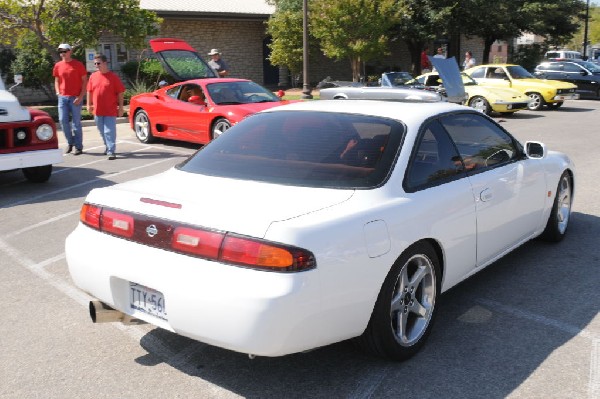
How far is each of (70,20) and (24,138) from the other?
10.3 metres

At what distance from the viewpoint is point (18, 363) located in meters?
3.69

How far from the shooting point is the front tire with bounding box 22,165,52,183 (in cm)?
895

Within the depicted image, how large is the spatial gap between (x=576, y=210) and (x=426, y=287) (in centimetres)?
398

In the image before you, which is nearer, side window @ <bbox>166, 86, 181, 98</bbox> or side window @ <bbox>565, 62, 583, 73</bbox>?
side window @ <bbox>166, 86, 181, 98</bbox>

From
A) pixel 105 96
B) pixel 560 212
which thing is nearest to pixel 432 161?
pixel 560 212

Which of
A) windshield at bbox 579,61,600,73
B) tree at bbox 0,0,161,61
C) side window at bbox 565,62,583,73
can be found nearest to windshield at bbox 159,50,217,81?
tree at bbox 0,0,161,61

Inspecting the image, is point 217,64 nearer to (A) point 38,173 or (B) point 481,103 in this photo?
(B) point 481,103

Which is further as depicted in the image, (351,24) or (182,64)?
(351,24)

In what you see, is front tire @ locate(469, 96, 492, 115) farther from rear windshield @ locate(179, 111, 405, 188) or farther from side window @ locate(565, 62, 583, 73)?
rear windshield @ locate(179, 111, 405, 188)

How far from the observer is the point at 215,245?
3.05 metres

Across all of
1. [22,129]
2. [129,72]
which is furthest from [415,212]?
[129,72]

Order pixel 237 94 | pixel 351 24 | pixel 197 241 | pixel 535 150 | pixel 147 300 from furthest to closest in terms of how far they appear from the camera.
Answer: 1. pixel 351 24
2. pixel 237 94
3. pixel 535 150
4. pixel 147 300
5. pixel 197 241

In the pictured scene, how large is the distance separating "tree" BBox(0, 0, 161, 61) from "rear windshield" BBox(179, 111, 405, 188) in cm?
1453

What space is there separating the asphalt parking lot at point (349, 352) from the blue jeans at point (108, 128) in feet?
17.3
